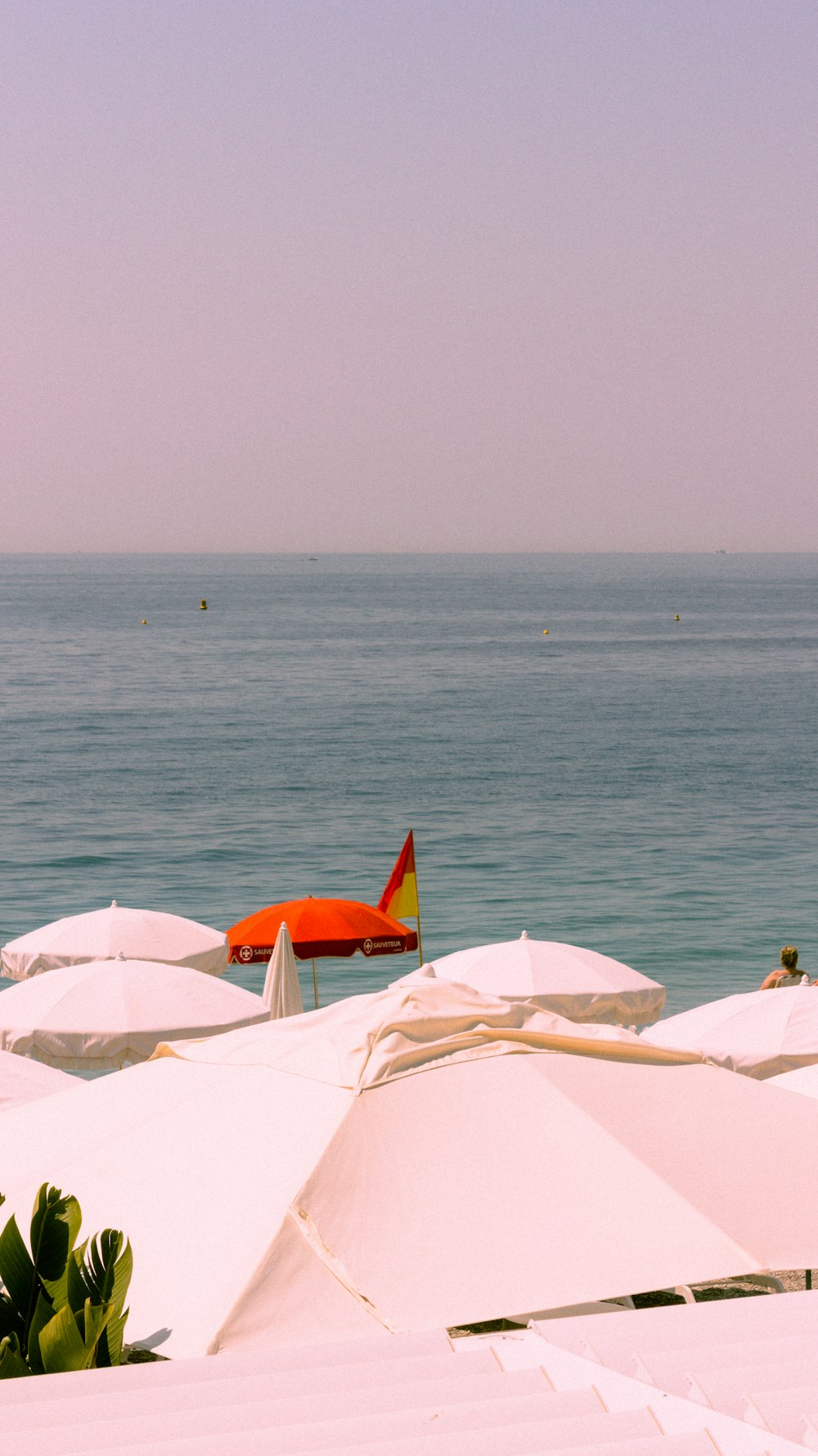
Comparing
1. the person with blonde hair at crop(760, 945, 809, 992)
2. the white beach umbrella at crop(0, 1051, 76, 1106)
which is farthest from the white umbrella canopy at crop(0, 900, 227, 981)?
the person with blonde hair at crop(760, 945, 809, 992)

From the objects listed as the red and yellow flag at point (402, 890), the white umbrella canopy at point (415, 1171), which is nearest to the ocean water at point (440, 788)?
the red and yellow flag at point (402, 890)

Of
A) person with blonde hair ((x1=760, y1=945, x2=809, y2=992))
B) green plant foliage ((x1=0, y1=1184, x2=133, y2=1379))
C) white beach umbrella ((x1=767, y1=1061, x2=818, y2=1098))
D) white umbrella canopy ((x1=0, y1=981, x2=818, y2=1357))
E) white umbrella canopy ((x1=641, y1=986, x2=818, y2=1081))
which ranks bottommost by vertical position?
person with blonde hair ((x1=760, y1=945, x2=809, y2=992))

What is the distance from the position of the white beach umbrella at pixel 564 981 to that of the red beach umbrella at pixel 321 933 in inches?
28.0

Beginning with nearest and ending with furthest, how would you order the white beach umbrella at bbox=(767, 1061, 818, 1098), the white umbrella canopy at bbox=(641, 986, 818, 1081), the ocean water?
the white beach umbrella at bbox=(767, 1061, 818, 1098) < the white umbrella canopy at bbox=(641, 986, 818, 1081) < the ocean water

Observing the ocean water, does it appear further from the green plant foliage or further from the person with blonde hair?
the green plant foliage

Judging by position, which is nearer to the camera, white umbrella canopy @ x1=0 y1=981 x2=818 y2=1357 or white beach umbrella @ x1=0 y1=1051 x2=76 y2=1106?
white umbrella canopy @ x1=0 y1=981 x2=818 y2=1357

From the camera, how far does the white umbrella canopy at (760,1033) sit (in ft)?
35.5

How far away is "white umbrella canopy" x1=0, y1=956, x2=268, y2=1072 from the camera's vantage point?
11.3m

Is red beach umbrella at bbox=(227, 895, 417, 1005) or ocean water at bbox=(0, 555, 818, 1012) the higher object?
red beach umbrella at bbox=(227, 895, 417, 1005)

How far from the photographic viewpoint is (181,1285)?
4.74 meters

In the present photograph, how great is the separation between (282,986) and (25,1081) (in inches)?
133

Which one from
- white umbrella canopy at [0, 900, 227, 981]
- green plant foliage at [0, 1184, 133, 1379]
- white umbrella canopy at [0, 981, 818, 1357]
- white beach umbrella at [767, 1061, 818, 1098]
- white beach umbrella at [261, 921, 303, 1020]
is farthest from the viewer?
white umbrella canopy at [0, 900, 227, 981]

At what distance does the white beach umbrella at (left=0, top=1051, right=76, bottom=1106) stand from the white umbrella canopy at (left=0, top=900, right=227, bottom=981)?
13.3ft

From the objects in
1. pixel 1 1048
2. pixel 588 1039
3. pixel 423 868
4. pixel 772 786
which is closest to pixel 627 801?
pixel 772 786
